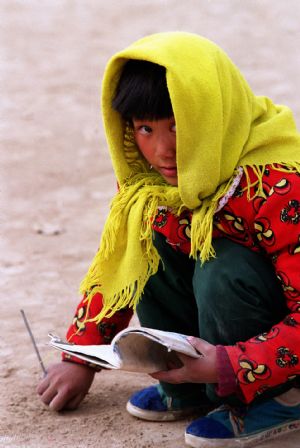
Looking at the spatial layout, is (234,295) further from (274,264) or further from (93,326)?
Result: (93,326)

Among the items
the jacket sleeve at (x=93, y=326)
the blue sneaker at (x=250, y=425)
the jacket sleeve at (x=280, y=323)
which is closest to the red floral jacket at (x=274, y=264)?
the jacket sleeve at (x=280, y=323)

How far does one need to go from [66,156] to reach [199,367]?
2.91 meters

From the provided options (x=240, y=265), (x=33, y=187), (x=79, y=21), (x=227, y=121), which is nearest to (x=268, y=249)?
(x=240, y=265)

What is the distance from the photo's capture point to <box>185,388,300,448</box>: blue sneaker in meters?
2.22

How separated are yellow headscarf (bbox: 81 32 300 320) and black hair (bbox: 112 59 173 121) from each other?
0.13 feet

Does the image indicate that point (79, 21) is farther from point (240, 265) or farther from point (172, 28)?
point (240, 265)

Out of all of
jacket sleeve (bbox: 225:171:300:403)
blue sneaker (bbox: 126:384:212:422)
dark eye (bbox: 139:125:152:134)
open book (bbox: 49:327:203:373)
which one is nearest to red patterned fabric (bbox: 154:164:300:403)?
jacket sleeve (bbox: 225:171:300:403)

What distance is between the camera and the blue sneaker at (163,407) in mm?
2420

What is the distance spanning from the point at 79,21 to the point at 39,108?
4.32ft

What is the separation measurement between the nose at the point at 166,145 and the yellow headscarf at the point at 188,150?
5 centimetres

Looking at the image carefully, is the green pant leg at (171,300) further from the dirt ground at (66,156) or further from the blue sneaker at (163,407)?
the dirt ground at (66,156)

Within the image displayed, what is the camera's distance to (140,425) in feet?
7.86

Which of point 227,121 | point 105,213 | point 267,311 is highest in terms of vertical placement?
point 227,121

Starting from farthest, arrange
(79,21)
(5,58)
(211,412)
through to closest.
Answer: (79,21)
(5,58)
(211,412)
